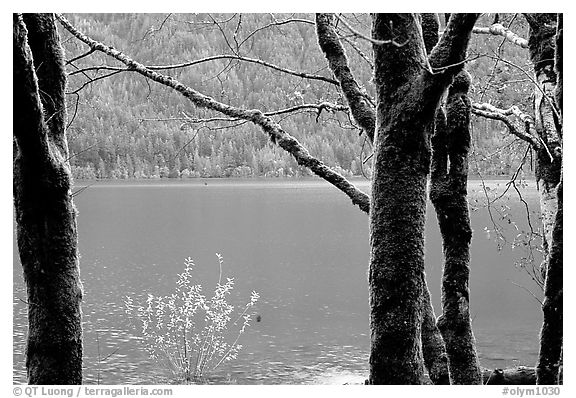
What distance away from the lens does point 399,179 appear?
205 centimetres

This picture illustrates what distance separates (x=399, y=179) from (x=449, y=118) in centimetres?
93

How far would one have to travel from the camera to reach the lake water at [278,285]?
9.18m

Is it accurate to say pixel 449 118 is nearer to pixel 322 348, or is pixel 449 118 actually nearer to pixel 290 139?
pixel 290 139

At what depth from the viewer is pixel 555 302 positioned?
8.30 ft

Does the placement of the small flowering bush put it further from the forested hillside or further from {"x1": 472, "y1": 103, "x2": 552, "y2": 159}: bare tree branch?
{"x1": 472, "y1": 103, "x2": 552, "y2": 159}: bare tree branch

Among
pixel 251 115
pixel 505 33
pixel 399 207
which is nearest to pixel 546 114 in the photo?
pixel 505 33

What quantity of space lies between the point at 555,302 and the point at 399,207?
35.9 inches

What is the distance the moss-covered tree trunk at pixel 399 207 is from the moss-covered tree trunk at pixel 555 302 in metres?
0.63

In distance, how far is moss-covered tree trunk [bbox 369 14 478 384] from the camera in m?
2.04

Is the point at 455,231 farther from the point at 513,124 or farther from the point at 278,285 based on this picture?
the point at 278,285

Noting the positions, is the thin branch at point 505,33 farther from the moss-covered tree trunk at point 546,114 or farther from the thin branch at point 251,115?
the thin branch at point 251,115

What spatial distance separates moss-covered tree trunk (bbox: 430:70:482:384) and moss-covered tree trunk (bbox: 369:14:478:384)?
73 cm
